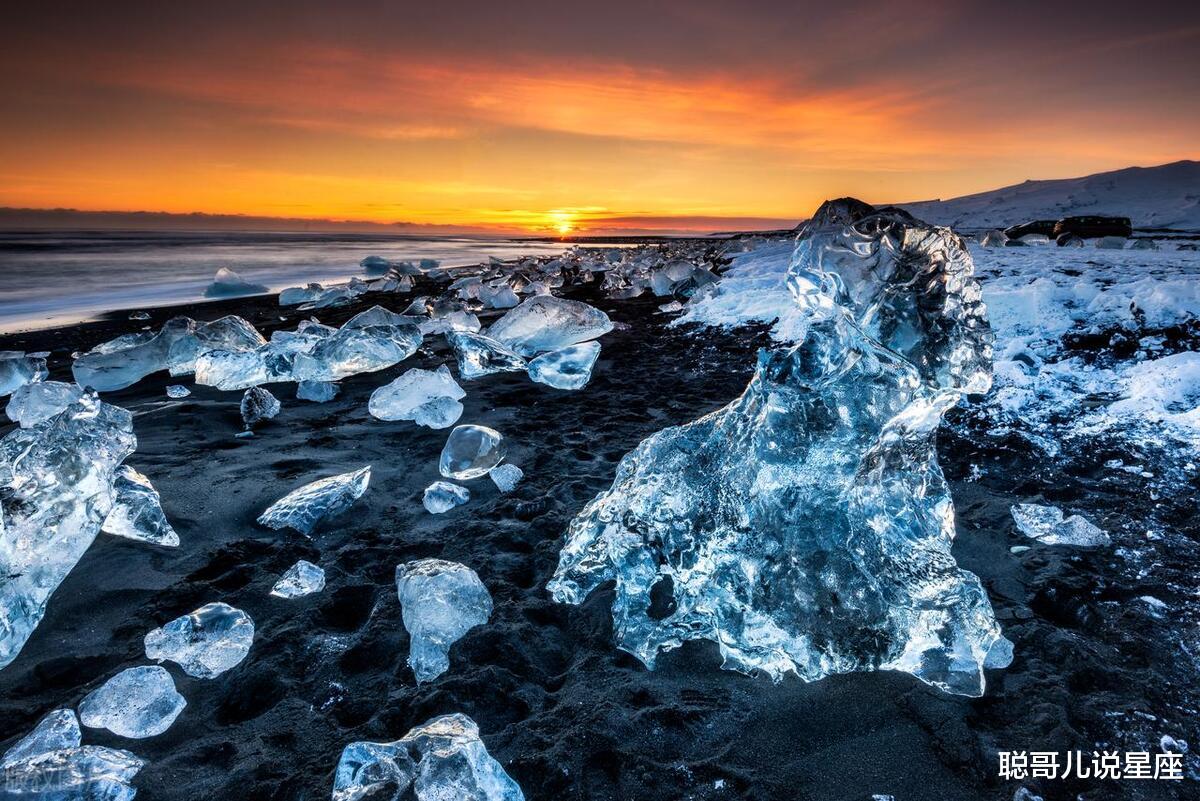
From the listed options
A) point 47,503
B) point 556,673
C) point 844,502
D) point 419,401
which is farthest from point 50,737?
point 419,401

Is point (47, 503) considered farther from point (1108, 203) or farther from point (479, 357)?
point (1108, 203)

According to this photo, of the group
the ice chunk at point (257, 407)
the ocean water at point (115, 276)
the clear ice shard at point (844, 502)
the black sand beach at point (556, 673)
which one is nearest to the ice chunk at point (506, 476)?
the black sand beach at point (556, 673)

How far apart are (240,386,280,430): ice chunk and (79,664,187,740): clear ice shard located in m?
2.17

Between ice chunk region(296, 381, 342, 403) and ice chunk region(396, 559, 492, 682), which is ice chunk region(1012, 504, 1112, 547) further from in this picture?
ice chunk region(296, 381, 342, 403)

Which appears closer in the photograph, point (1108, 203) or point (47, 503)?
point (47, 503)

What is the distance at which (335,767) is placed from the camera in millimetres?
1404

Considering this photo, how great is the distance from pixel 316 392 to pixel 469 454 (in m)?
1.79

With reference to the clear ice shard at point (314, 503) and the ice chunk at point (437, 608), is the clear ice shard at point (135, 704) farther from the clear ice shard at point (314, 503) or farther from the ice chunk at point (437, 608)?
the clear ice shard at point (314, 503)

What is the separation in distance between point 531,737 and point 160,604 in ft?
4.78

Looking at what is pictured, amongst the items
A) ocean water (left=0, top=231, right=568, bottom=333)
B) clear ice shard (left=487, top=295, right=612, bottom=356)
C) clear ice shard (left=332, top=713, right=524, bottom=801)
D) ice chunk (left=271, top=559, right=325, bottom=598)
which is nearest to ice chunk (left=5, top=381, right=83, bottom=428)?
ice chunk (left=271, top=559, right=325, bottom=598)

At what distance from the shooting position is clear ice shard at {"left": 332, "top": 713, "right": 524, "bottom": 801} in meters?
1.28

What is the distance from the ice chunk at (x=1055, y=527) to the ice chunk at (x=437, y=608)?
2.15 meters

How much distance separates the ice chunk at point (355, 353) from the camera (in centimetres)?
446

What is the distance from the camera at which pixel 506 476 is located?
9.33 ft
